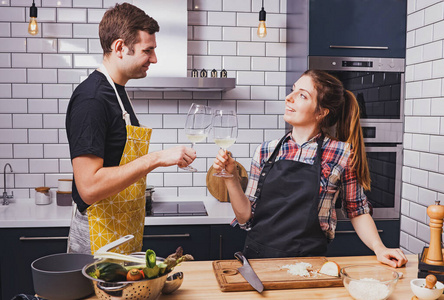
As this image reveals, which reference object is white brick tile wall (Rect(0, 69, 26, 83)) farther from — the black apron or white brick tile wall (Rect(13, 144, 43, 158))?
the black apron

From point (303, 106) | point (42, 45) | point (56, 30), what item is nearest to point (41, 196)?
point (42, 45)

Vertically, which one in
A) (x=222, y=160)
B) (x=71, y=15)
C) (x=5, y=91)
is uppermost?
(x=71, y=15)

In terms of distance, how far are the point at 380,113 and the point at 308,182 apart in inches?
51.0

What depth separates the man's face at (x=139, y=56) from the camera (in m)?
1.92

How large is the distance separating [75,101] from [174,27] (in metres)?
1.45

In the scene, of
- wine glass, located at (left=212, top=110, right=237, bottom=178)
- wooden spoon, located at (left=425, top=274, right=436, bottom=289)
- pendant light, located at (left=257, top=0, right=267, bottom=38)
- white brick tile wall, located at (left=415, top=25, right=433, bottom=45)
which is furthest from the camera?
pendant light, located at (left=257, top=0, right=267, bottom=38)

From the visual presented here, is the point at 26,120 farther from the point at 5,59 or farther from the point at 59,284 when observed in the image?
the point at 59,284

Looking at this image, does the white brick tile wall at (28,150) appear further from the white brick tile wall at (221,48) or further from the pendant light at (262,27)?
the pendant light at (262,27)

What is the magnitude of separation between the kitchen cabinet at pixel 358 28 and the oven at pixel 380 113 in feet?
0.20

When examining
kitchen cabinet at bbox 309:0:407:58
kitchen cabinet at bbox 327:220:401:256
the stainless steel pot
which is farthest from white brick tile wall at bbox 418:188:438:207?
the stainless steel pot

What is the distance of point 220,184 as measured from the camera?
3385mm

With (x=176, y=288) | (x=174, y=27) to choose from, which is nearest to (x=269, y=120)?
(x=174, y=27)

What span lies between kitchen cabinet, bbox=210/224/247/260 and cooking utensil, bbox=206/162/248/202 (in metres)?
0.49

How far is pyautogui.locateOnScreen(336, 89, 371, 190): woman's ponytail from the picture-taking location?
204cm
